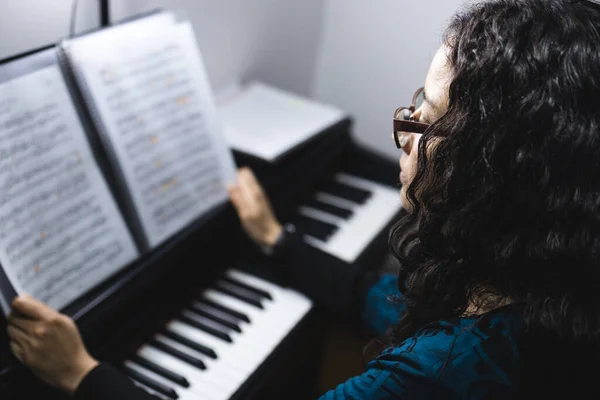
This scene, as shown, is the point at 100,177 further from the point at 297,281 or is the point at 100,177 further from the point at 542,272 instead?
the point at 542,272

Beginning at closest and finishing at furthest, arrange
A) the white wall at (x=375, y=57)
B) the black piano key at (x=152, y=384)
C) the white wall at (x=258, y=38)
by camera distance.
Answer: the black piano key at (x=152, y=384) → the white wall at (x=375, y=57) → the white wall at (x=258, y=38)

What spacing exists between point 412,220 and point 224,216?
546 millimetres

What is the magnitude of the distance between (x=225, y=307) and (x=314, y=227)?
0.37 metres

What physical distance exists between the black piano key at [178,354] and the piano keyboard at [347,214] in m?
0.40

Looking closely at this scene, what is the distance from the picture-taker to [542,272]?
80 centimetres

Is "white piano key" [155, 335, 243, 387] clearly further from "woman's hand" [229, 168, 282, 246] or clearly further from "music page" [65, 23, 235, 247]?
"woman's hand" [229, 168, 282, 246]

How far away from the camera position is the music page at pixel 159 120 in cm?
117

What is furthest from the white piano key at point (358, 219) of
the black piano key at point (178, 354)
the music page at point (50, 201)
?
the music page at point (50, 201)

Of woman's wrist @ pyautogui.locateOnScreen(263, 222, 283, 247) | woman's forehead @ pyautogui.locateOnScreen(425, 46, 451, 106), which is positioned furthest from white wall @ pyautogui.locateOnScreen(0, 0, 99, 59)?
woman's forehead @ pyautogui.locateOnScreen(425, 46, 451, 106)

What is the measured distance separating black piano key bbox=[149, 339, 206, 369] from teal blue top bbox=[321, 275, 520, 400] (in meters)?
0.44

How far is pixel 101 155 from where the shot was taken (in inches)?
46.0

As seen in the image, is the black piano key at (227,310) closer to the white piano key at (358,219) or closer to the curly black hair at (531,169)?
the white piano key at (358,219)

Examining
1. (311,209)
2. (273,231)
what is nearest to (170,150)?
(273,231)

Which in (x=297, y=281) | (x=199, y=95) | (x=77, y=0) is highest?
(x=77, y=0)
